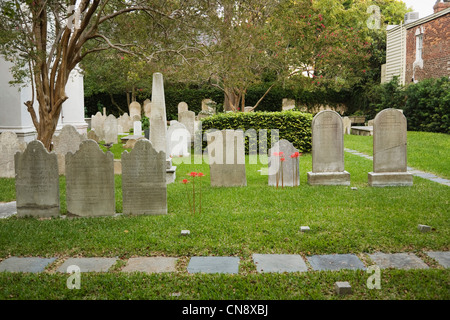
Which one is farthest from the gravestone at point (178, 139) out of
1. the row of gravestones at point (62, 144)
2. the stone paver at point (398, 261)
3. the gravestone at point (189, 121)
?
the stone paver at point (398, 261)

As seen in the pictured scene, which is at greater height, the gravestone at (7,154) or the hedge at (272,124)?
the hedge at (272,124)

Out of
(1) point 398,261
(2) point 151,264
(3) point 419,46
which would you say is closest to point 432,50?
(3) point 419,46

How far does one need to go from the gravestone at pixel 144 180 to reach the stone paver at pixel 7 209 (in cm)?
203

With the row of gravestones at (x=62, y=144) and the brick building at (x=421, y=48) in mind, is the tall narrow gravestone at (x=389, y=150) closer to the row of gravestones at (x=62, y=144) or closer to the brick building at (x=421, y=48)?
the row of gravestones at (x=62, y=144)

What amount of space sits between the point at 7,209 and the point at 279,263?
5.24 meters

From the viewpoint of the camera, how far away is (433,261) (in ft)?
15.3

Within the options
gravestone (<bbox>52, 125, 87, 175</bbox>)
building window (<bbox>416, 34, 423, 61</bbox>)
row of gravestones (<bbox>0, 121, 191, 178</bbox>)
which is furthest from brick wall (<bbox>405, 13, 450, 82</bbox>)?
gravestone (<bbox>52, 125, 87, 175</bbox>)

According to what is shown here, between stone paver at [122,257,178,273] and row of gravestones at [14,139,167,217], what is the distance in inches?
77.4

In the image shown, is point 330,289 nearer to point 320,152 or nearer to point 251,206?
point 251,206

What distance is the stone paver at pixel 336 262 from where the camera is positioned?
457 cm

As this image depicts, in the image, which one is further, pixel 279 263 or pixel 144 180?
pixel 144 180

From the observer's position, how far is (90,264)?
4777mm

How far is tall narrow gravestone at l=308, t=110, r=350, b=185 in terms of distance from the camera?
8859mm

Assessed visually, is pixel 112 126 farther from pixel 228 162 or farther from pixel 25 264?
pixel 25 264
